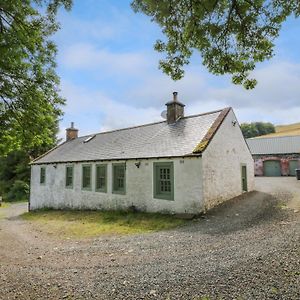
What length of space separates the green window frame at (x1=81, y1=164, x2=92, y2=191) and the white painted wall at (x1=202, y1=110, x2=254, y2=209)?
9344mm

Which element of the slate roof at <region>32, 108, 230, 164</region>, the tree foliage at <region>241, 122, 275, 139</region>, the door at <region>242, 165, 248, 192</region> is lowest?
the door at <region>242, 165, 248, 192</region>

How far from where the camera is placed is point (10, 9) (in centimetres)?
680

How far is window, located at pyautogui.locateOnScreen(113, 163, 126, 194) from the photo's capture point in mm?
16911

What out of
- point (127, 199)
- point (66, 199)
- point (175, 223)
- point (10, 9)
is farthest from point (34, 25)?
point (66, 199)

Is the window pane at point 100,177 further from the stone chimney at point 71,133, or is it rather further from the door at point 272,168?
the door at point 272,168

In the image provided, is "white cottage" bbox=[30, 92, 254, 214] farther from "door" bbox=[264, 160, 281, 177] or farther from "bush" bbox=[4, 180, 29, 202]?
"bush" bbox=[4, 180, 29, 202]

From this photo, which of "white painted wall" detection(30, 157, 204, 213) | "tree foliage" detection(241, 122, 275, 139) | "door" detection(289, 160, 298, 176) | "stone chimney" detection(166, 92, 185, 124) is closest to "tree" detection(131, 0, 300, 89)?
"white painted wall" detection(30, 157, 204, 213)

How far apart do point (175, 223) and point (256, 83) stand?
7.38 m

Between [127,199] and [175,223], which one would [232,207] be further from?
[127,199]

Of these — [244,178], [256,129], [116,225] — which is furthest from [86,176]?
[256,129]

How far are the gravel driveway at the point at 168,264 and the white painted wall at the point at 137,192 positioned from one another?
8.38 ft

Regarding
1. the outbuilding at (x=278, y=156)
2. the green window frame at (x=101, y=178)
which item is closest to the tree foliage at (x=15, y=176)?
the green window frame at (x=101, y=178)

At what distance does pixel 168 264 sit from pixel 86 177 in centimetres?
1424

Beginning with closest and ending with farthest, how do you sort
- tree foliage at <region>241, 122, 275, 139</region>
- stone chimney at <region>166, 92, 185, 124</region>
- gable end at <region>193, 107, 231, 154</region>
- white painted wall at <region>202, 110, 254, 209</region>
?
gable end at <region>193, 107, 231, 154</region> < white painted wall at <region>202, 110, 254, 209</region> < stone chimney at <region>166, 92, 185, 124</region> < tree foliage at <region>241, 122, 275, 139</region>
